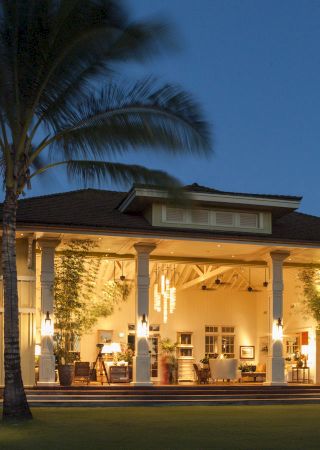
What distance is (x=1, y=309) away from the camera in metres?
18.6

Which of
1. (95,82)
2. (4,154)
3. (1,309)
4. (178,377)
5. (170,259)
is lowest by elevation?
(178,377)

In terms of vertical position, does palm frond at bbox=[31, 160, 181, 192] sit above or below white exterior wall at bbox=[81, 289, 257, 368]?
above

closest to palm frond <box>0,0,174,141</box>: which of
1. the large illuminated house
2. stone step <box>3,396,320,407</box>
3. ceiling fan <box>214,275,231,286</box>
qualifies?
the large illuminated house

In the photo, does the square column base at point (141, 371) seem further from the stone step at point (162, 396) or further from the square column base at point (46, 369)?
the square column base at point (46, 369)

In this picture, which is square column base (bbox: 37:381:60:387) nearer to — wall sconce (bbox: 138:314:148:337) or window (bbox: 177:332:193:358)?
wall sconce (bbox: 138:314:148:337)

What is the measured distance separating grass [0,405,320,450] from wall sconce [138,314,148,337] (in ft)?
8.95

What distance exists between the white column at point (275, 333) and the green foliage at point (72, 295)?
482 cm

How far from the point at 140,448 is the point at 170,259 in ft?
39.5

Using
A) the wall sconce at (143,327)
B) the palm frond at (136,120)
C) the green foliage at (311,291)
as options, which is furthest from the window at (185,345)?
the palm frond at (136,120)

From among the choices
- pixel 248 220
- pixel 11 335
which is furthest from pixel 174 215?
pixel 11 335

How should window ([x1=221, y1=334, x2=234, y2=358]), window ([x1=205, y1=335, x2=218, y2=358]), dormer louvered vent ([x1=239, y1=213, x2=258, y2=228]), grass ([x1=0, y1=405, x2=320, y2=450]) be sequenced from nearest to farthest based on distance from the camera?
grass ([x1=0, y1=405, x2=320, y2=450])
dormer louvered vent ([x1=239, y1=213, x2=258, y2=228])
window ([x1=205, y1=335, x2=218, y2=358])
window ([x1=221, y1=334, x2=234, y2=358])

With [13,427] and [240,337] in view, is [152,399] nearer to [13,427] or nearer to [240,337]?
[13,427]

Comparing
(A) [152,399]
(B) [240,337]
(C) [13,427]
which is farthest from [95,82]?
(B) [240,337]

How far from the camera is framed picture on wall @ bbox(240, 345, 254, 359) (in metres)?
28.4
